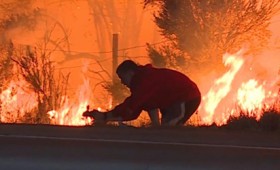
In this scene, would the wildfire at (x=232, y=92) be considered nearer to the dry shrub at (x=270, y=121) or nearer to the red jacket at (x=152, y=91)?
the dry shrub at (x=270, y=121)

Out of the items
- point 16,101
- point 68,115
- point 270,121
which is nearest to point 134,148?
point 270,121

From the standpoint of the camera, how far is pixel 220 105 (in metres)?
18.9

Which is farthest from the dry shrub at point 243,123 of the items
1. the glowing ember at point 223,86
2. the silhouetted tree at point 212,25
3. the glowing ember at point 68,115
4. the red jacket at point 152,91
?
the silhouetted tree at point 212,25

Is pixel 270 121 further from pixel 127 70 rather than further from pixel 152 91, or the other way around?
pixel 127 70

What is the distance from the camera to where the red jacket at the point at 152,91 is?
Answer: 1073cm

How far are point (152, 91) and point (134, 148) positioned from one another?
2.60 m

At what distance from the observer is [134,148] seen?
833cm

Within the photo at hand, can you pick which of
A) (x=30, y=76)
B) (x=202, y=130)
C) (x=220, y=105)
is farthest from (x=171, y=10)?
(x=202, y=130)

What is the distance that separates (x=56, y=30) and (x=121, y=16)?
7.15 ft

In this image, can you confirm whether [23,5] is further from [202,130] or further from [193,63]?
[202,130]

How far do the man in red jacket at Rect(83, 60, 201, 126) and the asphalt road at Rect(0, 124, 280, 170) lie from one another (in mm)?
605

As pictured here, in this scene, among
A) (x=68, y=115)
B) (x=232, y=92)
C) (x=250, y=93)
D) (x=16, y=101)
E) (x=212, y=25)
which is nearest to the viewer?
(x=68, y=115)

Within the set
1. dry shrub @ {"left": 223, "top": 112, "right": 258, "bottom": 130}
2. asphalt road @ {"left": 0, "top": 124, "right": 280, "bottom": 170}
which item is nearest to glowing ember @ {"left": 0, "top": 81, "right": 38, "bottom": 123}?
dry shrub @ {"left": 223, "top": 112, "right": 258, "bottom": 130}

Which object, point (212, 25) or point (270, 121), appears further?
point (212, 25)
